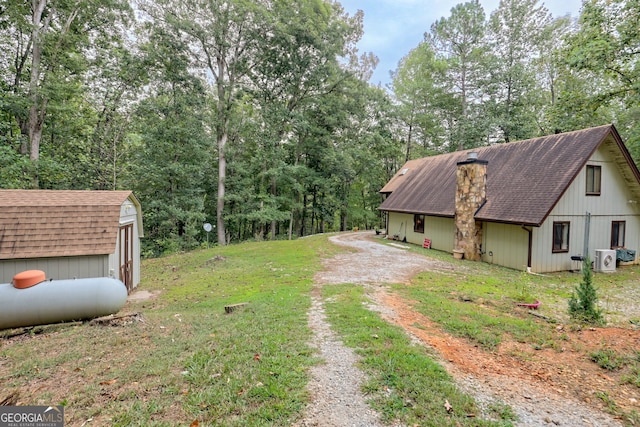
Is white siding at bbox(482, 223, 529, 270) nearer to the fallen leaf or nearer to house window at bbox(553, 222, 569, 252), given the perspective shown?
house window at bbox(553, 222, 569, 252)

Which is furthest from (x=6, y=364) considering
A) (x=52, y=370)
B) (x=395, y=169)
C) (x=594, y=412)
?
(x=395, y=169)

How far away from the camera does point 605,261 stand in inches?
446

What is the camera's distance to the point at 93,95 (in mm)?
17062

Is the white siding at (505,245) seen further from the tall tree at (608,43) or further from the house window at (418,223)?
the tall tree at (608,43)

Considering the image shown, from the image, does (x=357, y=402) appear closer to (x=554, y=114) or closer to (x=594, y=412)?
(x=594, y=412)

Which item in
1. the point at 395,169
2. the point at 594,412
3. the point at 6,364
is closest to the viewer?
the point at 594,412

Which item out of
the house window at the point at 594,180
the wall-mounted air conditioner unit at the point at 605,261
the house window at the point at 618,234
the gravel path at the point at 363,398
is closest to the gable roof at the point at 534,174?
the house window at the point at 594,180

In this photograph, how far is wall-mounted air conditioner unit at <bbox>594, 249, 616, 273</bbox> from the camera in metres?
11.3

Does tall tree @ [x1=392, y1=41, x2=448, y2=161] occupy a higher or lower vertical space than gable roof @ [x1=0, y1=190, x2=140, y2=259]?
higher

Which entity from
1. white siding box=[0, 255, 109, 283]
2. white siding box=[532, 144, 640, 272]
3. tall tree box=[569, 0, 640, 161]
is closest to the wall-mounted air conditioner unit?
white siding box=[532, 144, 640, 272]

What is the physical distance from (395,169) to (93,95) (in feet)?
91.3

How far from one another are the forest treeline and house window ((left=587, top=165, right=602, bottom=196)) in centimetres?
245

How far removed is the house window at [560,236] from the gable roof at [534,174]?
4.70 ft

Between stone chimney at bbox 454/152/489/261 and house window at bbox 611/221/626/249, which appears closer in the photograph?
house window at bbox 611/221/626/249
